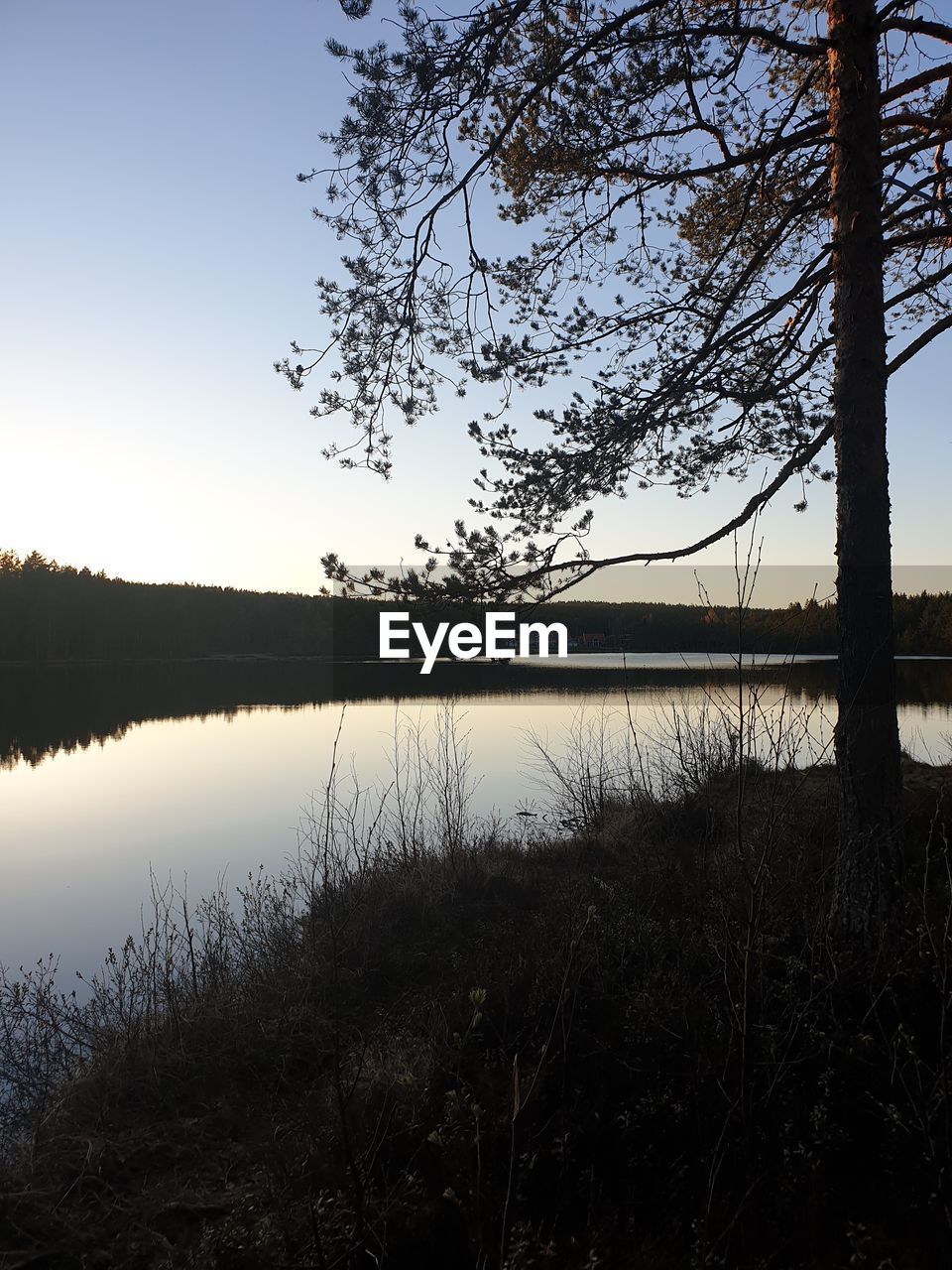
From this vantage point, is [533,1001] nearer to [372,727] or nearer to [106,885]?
[106,885]

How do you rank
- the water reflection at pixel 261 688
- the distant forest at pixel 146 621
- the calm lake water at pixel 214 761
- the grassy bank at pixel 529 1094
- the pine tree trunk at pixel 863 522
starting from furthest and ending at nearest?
the distant forest at pixel 146 621, the water reflection at pixel 261 688, the calm lake water at pixel 214 761, the pine tree trunk at pixel 863 522, the grassy bank at pixel 529 1094

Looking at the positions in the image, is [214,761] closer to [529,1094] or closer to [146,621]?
[529,1094]

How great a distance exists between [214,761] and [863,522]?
67.0 feet

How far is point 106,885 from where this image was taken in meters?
11.3

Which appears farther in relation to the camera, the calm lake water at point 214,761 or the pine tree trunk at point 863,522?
the calm lake water at point 214,761

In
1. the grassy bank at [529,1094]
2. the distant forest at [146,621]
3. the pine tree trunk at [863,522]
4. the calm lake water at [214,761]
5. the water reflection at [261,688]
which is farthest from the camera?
the distant forest at [146,621]

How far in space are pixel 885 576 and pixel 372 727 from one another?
22.6 m

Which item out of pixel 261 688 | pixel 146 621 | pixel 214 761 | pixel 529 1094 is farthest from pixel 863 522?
pixel 146 621

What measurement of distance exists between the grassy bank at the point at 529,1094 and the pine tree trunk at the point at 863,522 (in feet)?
1.25

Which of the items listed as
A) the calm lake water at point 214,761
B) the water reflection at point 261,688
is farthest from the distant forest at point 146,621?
the calm lake water at point 214,761

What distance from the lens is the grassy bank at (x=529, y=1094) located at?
112 inches

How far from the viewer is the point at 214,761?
22562 millimetres

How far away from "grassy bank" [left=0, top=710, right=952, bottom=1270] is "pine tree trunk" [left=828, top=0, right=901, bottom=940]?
38 cm

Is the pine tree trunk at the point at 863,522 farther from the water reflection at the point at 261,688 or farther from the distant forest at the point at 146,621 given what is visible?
the distant forest at the point at 146,621
